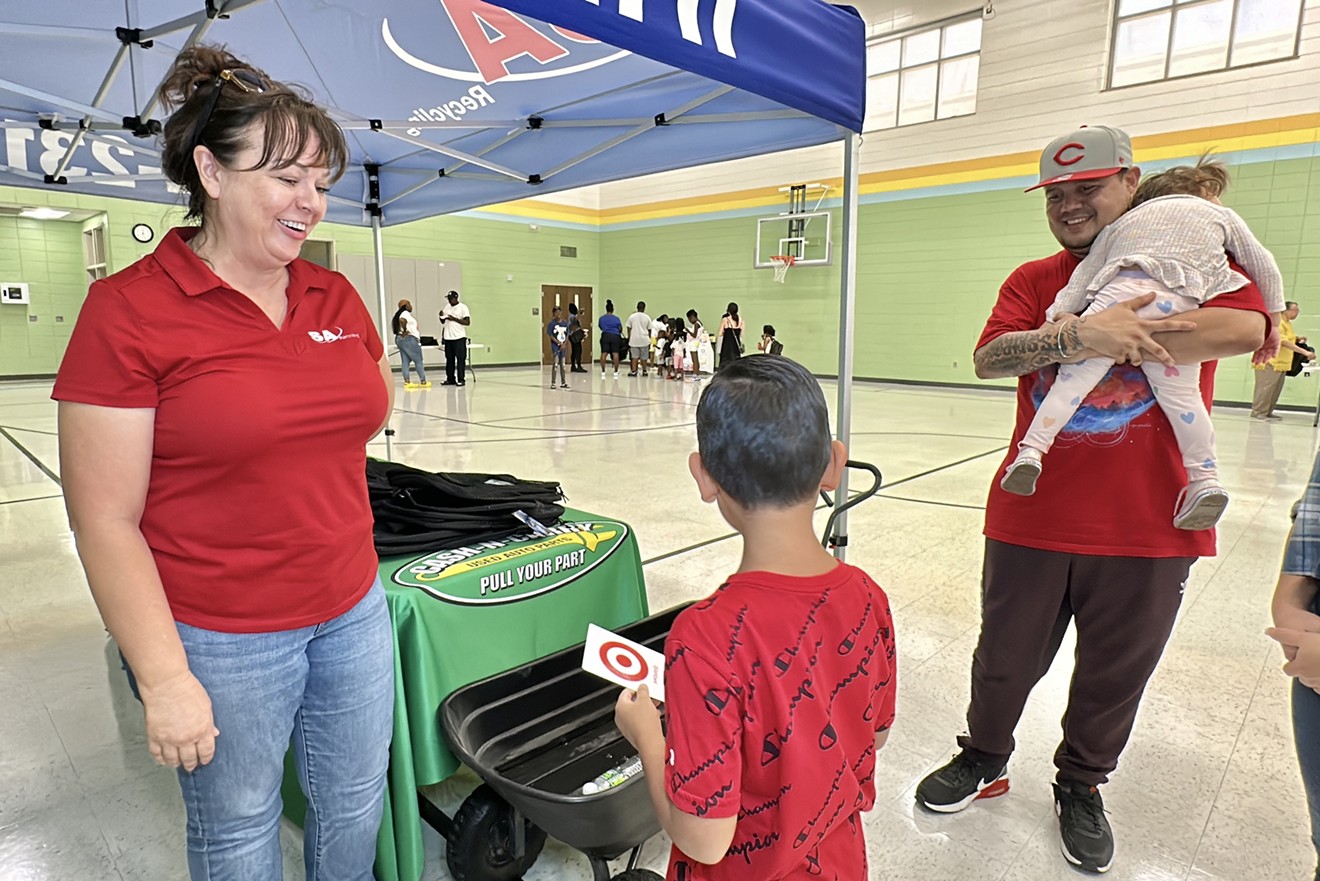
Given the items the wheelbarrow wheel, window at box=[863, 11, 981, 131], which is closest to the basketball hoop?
window at box=[863, 11, 981, 131]

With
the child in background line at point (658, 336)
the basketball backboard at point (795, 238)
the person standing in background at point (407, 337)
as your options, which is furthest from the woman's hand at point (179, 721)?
the child in background line at point (658, 336)

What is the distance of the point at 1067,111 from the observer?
10.9 meters

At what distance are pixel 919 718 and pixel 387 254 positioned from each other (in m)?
14.7

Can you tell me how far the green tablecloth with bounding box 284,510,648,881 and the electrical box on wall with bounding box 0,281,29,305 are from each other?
48.7ft

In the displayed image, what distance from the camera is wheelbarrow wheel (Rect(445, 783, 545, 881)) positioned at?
4.69 feet

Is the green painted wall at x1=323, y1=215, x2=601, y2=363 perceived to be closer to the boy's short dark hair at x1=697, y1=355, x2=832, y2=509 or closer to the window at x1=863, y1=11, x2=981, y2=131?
the window at x1=863, y1=11, x2=981, y2=131

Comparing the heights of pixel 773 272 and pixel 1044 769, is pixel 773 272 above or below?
above

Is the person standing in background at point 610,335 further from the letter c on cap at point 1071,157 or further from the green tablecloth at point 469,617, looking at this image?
the letter c on cap at point 1071,157

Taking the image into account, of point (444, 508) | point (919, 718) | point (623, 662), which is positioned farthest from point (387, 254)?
point (623, 662)

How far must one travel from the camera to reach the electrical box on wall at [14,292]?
11867 millimetres

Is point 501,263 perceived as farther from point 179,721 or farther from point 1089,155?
point 179,721

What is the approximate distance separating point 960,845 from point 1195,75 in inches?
483

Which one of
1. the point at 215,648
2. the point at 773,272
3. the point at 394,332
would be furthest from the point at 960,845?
the point at 773,272

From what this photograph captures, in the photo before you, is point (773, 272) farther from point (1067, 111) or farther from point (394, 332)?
point (394, 332)
